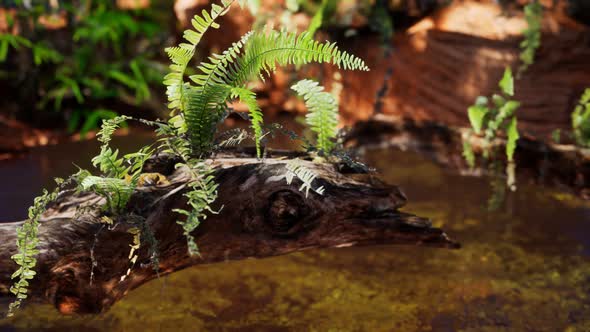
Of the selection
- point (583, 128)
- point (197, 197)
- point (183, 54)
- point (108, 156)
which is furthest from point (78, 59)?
point (583, 128)

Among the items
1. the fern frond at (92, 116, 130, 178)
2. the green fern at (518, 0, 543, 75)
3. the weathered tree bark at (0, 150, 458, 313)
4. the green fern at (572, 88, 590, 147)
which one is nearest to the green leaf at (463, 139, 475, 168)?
the green fern at (572, 88, 590, 147)

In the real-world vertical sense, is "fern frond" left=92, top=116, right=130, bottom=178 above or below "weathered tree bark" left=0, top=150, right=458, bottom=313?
above

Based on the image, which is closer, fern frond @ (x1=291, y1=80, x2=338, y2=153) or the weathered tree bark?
the weathered tree bark

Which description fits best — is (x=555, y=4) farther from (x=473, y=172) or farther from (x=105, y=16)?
(x=105, y=16)

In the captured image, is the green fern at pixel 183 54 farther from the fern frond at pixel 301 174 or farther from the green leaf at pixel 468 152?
the green leaf at pixel 468 152

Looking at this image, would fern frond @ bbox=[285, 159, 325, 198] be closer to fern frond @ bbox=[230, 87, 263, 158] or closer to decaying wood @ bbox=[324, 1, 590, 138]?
fern frond @ bbox=[230, 87, 263, 158]

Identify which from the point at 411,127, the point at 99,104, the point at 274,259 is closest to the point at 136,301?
the point at 274,259

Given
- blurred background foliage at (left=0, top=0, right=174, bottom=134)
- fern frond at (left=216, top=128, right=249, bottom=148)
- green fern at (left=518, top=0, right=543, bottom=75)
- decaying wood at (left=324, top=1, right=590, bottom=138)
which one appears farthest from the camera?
blurred background foliage at (left=0, top=0, right=174, bottom=134)
